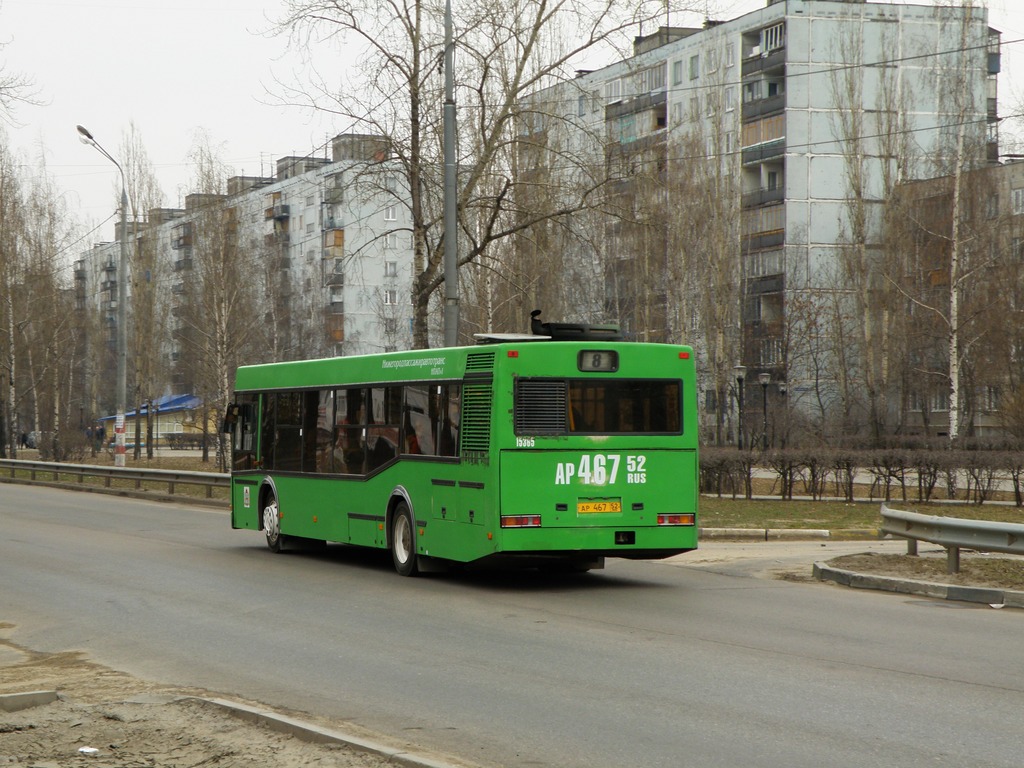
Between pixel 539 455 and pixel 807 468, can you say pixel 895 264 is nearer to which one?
pixel 807 468

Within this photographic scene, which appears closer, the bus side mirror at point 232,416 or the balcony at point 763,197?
the bus side mirror at point 232,416

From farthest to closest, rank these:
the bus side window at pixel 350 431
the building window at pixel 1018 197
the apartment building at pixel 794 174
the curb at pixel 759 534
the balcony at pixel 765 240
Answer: the balcony at pixel 765 240 → the building window at pixel 1018 197 → the apartment building at pixel 794 174 → the curb at pixel 759 534 → the bus side window at pixel 350 431

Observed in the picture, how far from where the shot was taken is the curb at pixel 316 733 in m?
6.43

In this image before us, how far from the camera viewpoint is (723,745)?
23.0 ft

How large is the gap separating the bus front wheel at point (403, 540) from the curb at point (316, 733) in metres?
7.89

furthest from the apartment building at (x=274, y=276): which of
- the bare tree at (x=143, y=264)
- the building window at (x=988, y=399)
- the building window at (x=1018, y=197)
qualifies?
the building window at (x=1018, y=197)

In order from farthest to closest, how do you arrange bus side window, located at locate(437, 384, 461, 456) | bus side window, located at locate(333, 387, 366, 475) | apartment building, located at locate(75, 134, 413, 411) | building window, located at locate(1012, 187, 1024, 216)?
building window, located at locate(1012, 187, 1024, 216) → apartment building, located at locate(75, 134, 413, 411) → bus side window, located at locate(333, 387, 366, 475) → bus side window, located at locate(437, 384, 461, 456)

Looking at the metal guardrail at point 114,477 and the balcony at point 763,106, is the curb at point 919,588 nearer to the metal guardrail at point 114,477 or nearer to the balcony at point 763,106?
the metal guardrail at point 114,477

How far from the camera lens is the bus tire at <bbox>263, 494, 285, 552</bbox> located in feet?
64.8

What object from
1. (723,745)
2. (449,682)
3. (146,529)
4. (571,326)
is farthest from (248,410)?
(723,745)

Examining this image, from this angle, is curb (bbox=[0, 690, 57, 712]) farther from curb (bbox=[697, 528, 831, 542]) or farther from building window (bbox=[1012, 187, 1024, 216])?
building window (bbox=[1012, 187, 1024, 216])

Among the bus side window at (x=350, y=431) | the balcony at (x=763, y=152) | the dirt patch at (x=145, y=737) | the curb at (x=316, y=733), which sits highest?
the balcony at (x=763, y=152)

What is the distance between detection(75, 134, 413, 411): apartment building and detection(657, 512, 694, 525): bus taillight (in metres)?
15.8

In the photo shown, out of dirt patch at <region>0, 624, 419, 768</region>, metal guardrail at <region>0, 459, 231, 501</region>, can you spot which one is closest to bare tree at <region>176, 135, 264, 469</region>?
metal guardrail at <region>0, 459, 231, 501</region>
